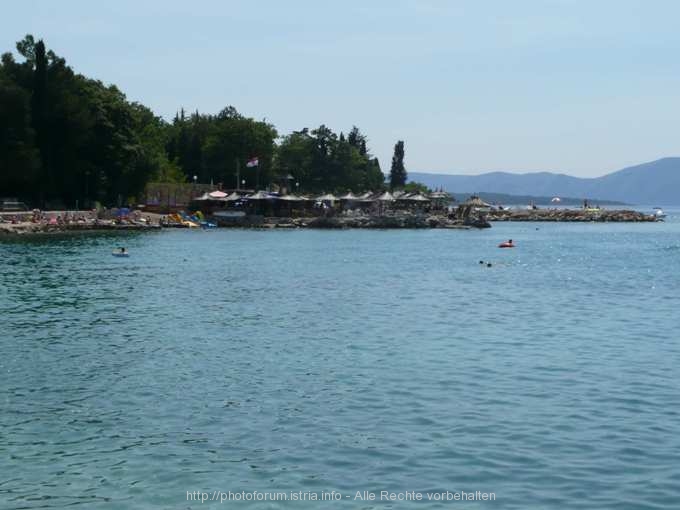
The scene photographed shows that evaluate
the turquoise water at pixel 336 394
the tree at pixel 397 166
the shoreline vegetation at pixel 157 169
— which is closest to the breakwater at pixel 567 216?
the shoreline vegetation at pixel 157 169

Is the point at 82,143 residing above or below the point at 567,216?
above

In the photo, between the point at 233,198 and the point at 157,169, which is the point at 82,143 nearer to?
the point at 157,169

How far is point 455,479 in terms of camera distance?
491 inches

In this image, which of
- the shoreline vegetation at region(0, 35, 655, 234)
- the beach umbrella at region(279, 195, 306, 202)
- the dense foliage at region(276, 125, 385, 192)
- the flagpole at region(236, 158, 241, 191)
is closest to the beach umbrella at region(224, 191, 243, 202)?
the shoreline vegetation at region(0, 35, 655, 234)

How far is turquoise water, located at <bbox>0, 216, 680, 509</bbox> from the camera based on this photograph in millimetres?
12453

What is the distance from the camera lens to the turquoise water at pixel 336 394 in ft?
40.9

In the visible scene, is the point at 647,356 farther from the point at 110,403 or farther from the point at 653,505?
the point at 110,403

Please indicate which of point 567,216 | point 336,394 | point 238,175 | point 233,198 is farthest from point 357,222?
point 336,394

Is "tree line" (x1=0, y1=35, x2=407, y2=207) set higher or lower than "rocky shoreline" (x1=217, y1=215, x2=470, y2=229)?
higher

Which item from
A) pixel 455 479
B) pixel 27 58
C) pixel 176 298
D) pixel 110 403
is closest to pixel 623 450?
pixel 455 479

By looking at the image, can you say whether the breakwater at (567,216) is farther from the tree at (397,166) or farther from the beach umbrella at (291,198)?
the beach umbrella at (291,198)

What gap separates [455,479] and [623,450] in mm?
3253

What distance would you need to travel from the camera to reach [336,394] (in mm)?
17703

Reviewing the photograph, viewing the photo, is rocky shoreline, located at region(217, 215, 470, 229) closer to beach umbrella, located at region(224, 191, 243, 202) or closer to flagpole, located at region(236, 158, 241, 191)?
beach umbrella, located at region(224, 191, 243, 202)
